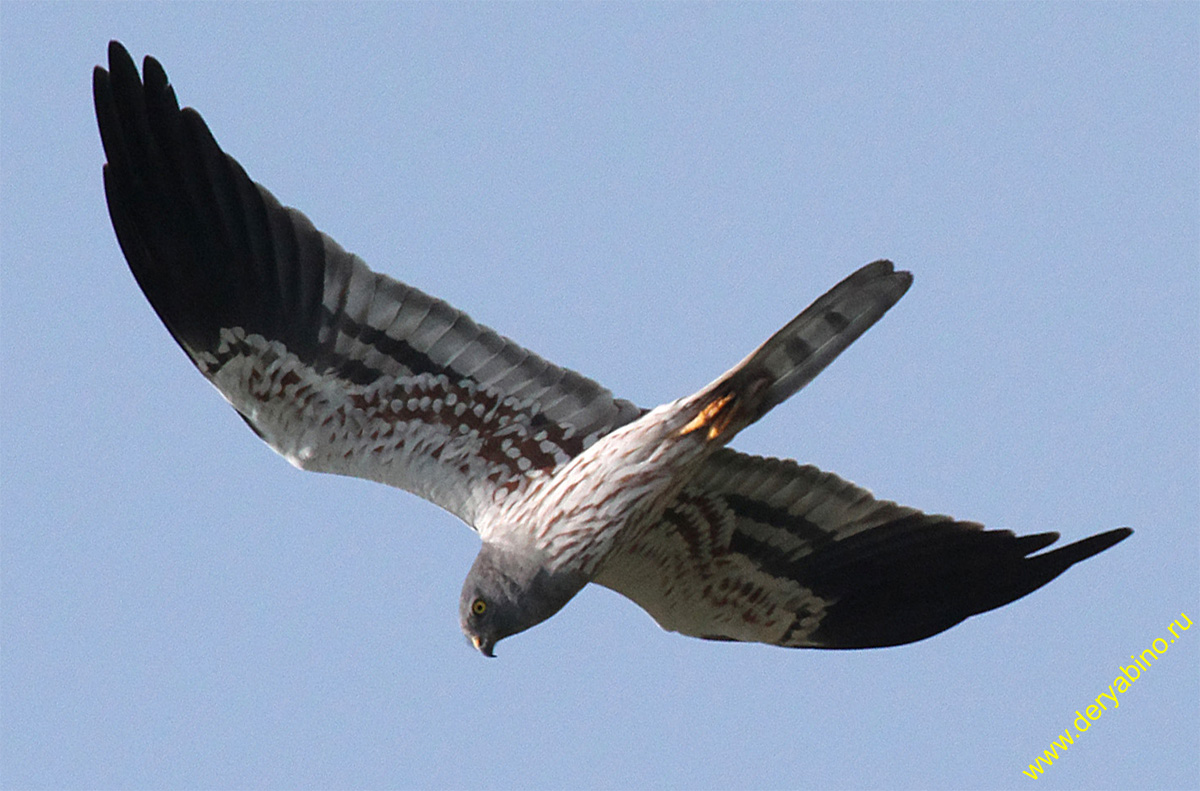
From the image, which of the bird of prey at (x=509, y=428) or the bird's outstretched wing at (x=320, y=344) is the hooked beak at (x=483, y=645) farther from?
the bird's outstretched wing at (x=320, y=344)

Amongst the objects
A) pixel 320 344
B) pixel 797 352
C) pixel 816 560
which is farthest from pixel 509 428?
pixel 816 560

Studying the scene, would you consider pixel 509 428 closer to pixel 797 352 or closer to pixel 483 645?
pixel 483 645

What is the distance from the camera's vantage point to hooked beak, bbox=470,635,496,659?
27.6 feet

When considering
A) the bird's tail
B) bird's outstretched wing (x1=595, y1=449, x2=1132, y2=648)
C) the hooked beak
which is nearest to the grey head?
the hooked beak

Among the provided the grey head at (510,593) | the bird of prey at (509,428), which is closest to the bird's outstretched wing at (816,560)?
the bird of prey at (509,428)

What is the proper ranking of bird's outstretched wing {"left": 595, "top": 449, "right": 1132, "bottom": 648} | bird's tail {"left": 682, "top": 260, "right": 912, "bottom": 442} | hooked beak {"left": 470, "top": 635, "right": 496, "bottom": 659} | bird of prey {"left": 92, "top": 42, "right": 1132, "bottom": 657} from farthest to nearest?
bird's outstretched wing {"left": 595, "top": 449, "right": 1132, "bottom": 648} → hooked beak {"left": 470, "top": 635, "right": 496, "bottom": 659} → bird of prey {"left": 92, "top": 42, "right": 1132, "bottom": 657} → bird's tail {"left": 682, "top": 260, "right": 912, "bottom": 442}

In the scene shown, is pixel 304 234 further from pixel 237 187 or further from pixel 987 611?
pixel 987 611

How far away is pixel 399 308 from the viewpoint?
334 inches

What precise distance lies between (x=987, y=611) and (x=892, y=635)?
0.49 meters

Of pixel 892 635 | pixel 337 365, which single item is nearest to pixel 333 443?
pixel 337 365

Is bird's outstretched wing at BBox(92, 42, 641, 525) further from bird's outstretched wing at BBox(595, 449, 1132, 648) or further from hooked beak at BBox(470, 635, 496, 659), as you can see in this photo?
bird's outstretched wing at BBox(595, 449, 1132, 648)

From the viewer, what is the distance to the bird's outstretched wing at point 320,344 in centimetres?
827

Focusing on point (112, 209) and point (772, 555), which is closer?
point (112, 209)

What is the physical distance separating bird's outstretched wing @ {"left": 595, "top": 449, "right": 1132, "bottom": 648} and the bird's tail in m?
0.43
